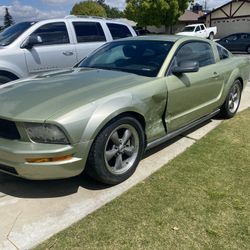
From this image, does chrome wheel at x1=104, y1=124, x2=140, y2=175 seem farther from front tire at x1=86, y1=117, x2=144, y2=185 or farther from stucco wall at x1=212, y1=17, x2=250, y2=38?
stucco wall at x1=212, y1=17, x2=250, y2=38

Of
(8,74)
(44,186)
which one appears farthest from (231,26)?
(44,186)

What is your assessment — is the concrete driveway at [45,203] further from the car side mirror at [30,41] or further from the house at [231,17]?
the house at [231,17]

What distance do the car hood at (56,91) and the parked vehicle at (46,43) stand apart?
2.59 meters

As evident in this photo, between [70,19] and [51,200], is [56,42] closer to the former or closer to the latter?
[70,19]

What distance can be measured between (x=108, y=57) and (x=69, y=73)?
709mm

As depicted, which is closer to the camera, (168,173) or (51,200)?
(51,200)

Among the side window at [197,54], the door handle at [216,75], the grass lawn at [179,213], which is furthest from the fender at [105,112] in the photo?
the door handle at [216,75]

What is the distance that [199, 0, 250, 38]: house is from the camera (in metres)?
37.5

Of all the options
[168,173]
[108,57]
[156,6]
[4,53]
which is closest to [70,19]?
[4,53]

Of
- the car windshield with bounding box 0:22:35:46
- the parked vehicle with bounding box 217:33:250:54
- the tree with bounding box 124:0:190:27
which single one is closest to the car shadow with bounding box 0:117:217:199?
the car windshield with bounding box 0:22:35:46

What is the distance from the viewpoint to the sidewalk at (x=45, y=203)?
9.47 ft

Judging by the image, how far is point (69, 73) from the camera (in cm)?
434

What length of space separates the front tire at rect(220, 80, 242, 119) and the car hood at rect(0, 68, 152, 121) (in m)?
2.47

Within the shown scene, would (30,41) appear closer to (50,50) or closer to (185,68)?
(50,50)
